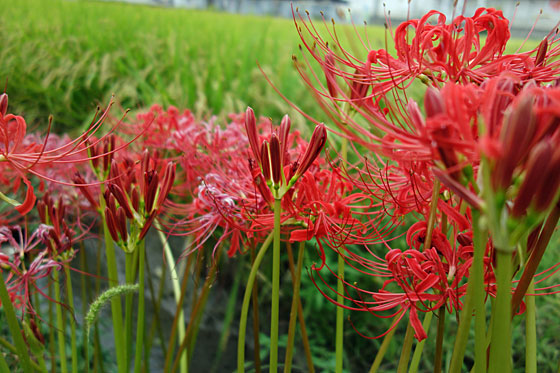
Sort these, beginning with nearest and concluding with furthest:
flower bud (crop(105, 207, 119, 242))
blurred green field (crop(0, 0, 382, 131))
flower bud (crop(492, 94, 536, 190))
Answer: flower bud (crop(492, 94, 536, 190))
flower bud (crop(105, 207, 119, 242))
blurred green field (crop(0, 0, 382, 131))

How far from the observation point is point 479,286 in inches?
15.6

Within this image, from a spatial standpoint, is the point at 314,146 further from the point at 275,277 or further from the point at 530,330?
the point at 530,330

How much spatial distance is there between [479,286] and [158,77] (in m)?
2.07

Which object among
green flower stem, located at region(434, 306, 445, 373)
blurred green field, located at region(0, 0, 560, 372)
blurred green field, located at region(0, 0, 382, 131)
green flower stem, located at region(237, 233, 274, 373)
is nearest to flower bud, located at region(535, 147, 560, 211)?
green flower stem, located at region(434, 306, 445, 373)

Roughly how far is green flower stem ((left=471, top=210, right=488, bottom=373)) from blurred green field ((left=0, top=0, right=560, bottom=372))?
1.01 m

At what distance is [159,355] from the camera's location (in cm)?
167

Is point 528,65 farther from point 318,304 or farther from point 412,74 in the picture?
point 318,304

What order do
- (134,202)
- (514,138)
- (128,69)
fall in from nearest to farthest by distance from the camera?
(514,138) → (134,202) → (128,69)

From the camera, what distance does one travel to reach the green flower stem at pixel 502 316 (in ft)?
1.17

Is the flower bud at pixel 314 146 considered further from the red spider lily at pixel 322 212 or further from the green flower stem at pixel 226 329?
the green flower stem at pixel 226 329

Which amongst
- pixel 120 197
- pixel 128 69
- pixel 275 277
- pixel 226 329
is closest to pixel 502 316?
pixel 275 277

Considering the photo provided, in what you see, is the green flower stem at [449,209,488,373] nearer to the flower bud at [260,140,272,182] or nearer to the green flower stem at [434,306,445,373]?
the green flower stem at [434,306,445,373]

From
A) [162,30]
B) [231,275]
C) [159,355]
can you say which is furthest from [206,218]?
[162,30]

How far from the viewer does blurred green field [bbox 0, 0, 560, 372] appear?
5.16ft
